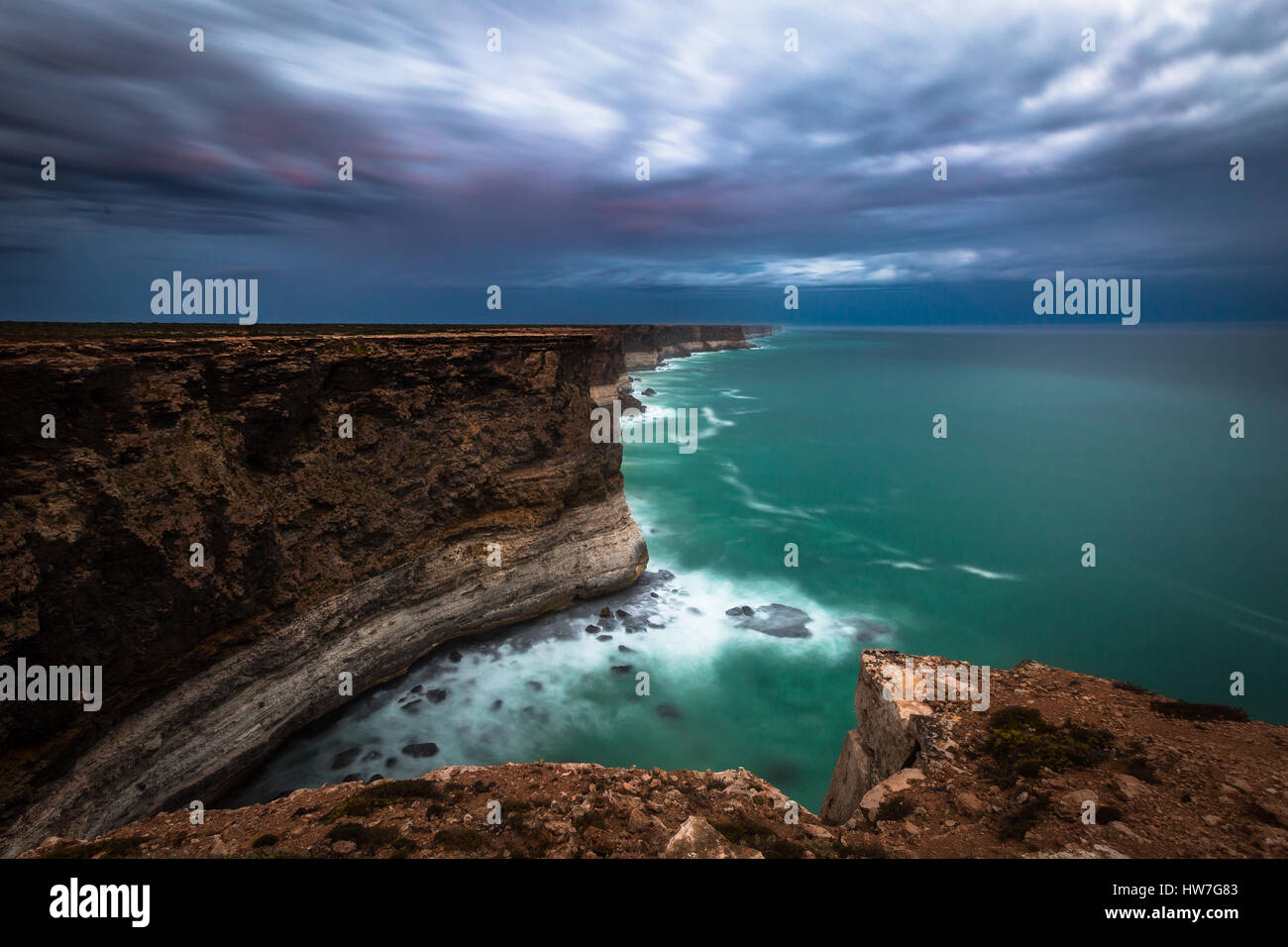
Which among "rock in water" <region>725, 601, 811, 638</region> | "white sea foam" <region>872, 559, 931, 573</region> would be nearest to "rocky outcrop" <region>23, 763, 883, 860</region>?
"rock in water" <region>725, 601, 811, 638</region>

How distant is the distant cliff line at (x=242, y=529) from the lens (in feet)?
40.3

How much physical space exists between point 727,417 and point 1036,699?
74737 millimetres

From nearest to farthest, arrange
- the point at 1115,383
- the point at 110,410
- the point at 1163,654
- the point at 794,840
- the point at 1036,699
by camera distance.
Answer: the point at 794,840 < the point at 1036,699 < the point at 110,410 < the point at 1163,654 < the point at 1115,383

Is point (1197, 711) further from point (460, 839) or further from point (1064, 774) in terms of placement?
point (460, 839)

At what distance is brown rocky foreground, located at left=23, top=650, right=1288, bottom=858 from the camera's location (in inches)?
330

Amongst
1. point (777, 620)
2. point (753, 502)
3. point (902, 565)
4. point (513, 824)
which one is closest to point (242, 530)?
point (513, 824)

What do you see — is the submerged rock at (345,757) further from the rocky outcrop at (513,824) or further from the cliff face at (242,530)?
the rocky outcrop at (513,824)

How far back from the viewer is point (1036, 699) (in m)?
11.9

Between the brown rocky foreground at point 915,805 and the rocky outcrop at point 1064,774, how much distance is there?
0.09 ft

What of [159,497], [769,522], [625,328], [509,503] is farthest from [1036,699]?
[625,328]

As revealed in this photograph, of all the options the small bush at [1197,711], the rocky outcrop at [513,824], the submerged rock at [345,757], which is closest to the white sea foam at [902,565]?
the small bush at [1197,711]

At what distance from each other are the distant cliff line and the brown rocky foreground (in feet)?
14.7

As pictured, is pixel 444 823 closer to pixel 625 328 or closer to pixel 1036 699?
pixel 1036 699

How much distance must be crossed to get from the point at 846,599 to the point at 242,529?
90.0ft
